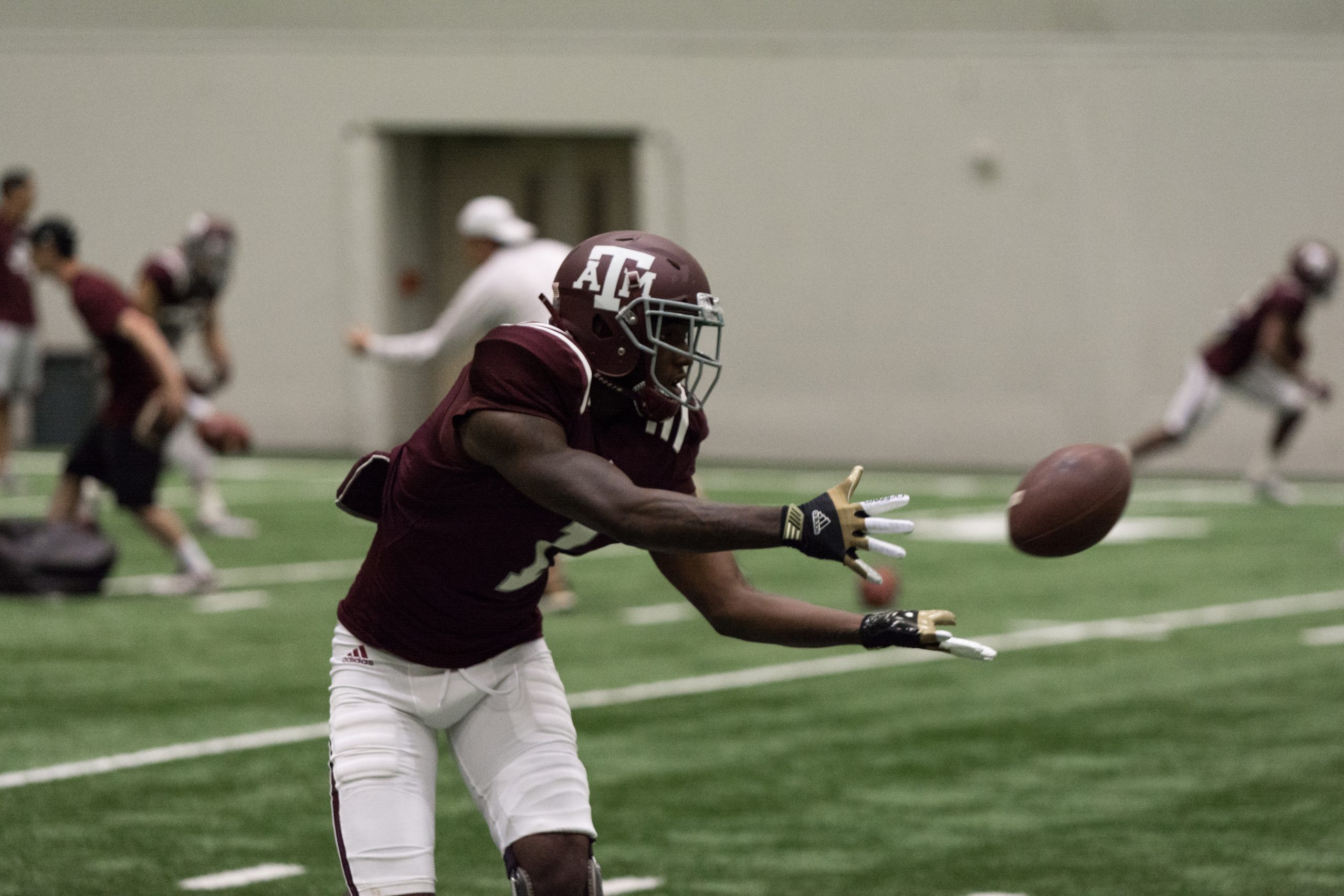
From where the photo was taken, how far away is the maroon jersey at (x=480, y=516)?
404 cm

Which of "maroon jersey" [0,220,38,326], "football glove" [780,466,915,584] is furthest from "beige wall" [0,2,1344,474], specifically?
"football glove" [780,466,915,584]

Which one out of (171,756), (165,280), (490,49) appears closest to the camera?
(171,756)

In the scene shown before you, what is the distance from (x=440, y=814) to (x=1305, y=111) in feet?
40.3

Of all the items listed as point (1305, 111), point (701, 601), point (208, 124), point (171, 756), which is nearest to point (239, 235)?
point (208, 124)

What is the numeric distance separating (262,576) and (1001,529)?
4.82 meters

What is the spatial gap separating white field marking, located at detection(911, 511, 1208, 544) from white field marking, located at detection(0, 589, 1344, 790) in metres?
2.40

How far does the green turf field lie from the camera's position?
6.02m

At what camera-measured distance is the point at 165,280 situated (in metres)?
12.4

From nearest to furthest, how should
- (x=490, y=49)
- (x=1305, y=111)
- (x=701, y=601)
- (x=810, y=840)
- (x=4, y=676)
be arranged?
(x=701, y=601)
(x=810, y=840)
(x=4, y=676)
(x=1305, y=111)
(x=490, y=49)

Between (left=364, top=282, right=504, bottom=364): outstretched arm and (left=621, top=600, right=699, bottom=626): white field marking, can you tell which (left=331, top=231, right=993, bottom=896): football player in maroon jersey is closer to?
(left=364, top=282, right=504, bottom=364): outstretched arm

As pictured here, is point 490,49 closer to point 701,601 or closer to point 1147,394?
point 1147,394

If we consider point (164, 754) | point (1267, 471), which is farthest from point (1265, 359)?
point (164, 754)

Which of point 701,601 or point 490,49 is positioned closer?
point 701,601

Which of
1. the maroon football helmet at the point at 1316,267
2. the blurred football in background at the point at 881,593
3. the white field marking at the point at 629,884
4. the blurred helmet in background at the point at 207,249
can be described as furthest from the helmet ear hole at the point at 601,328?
the maroon football helmet at the point at 1316,267
